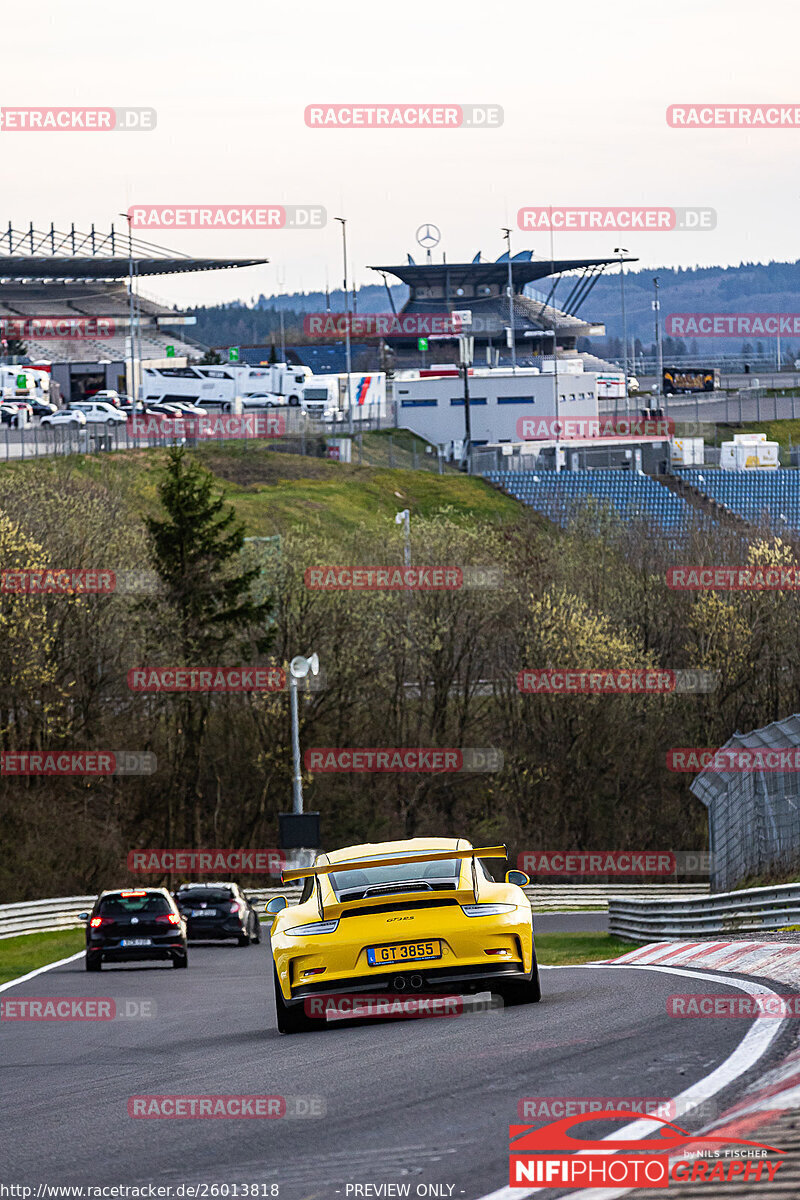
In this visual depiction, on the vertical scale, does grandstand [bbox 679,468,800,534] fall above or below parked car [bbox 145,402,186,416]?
below

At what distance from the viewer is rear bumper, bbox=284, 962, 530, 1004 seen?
1111 centimetres

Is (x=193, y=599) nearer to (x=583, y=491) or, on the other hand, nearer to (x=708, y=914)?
(x=708, y=914)

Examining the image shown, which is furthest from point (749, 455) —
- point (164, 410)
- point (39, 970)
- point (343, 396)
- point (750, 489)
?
point (39, 970)

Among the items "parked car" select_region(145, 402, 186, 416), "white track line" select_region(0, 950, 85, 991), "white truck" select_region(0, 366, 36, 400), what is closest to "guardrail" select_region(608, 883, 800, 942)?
"white track line" select_region(0, 950, 85, 991)

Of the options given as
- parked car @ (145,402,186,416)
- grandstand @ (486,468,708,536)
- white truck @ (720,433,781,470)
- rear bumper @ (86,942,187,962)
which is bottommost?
rear bumper @ (86,942,187,962)

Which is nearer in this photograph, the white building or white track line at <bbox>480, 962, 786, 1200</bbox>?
white track line at <bbox>480, 962, 786, 1200</bbox>

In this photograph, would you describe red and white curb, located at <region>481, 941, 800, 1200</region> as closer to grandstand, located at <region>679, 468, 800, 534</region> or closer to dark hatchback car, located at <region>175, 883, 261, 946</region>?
dark hatchback car, located at <region>175, 883, 261, 946</region>

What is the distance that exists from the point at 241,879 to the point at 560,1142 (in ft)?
142

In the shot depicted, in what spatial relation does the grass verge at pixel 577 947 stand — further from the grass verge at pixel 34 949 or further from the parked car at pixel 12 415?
the parked car at pixel 12 415

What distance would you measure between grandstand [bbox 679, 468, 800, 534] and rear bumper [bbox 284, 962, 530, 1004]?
2883 inches

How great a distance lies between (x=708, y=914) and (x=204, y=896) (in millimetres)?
11967

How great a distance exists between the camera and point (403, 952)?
11125 millimetres

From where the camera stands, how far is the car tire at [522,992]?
466 inches

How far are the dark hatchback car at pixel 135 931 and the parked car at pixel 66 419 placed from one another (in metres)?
64.6
